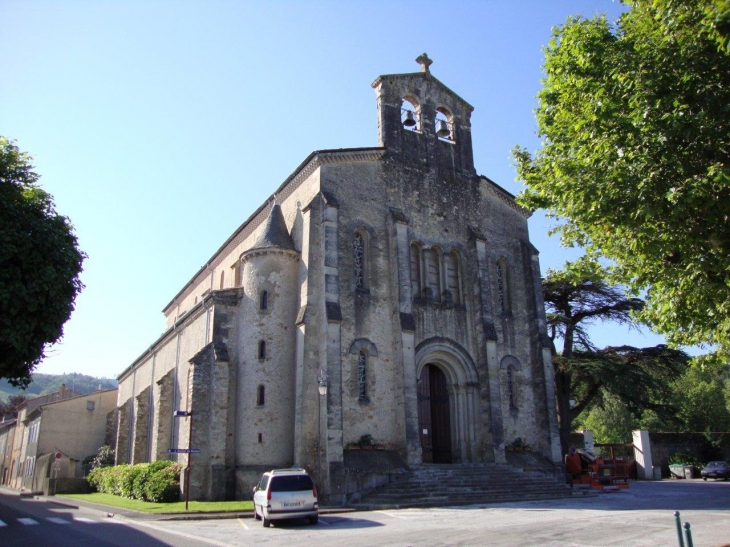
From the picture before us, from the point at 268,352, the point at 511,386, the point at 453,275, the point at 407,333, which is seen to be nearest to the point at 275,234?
the point at 268,352

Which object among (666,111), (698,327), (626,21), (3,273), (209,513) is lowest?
(209,513)

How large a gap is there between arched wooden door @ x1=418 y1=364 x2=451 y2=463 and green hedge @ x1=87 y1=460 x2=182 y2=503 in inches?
399

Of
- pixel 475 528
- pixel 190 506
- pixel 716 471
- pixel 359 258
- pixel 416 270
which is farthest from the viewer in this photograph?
pixel 716 471

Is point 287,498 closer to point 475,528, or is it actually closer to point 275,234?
point 475,528

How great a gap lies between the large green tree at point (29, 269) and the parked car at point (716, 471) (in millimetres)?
35231

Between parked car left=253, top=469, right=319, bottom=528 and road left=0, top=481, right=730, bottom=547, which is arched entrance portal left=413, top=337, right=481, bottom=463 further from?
parked car left=253, top=469, right=319, bottom=528

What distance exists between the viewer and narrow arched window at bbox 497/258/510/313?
29234 millimetres

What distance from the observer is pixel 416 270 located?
2694cm

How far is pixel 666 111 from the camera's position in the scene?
37.7 ft

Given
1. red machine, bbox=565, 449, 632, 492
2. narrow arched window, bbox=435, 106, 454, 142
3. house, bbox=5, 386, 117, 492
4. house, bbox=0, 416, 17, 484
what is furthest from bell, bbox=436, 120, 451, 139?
house, bbox=0, 416, 17, 484

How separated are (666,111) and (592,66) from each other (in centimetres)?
196

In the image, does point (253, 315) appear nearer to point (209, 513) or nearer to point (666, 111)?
point (209, 513)

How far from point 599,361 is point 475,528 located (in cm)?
2089

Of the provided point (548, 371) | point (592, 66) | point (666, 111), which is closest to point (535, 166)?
point (592, 66)
